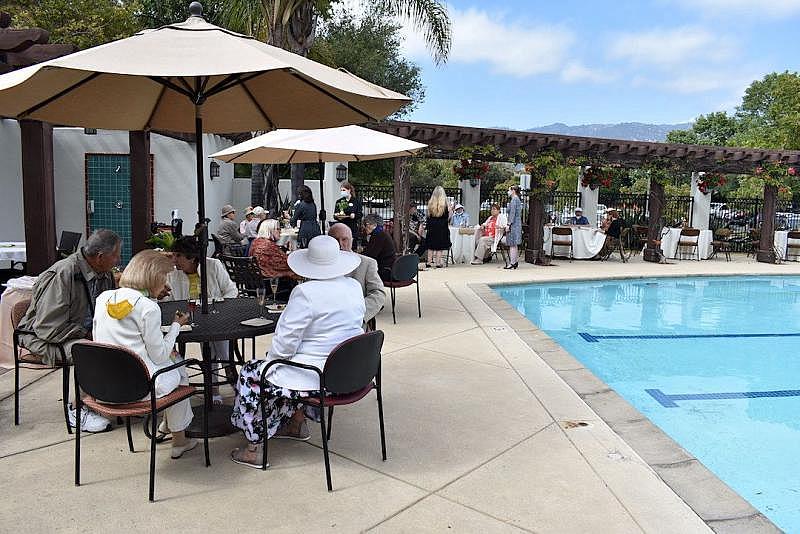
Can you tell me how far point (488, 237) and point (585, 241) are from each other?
8.76 ft

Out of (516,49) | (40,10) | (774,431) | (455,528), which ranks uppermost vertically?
(516,49)

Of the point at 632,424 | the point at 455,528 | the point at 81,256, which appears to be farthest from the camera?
the point at 632,424

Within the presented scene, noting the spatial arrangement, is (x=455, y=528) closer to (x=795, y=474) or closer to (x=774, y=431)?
(x=795, y=474)

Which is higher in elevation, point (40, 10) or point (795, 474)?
point (40, 10)

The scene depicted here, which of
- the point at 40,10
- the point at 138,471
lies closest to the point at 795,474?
the point at 138,471

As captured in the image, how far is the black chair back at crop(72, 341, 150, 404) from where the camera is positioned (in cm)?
279

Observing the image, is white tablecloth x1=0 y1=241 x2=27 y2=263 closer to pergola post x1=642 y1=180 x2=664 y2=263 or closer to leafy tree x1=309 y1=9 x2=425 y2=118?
pergola post x1=642 y1=180 x2=664 y2=263

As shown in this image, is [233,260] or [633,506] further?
[233,260]

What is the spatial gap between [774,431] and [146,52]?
4965 millimetres

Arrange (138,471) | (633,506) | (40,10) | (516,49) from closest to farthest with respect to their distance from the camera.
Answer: (633,506), (138,471), (40,10), (516,49)

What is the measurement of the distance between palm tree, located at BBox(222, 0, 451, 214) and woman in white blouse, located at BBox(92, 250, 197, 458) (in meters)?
10.2

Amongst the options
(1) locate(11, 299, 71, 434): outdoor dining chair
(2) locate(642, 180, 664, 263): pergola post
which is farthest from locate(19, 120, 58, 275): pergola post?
(2) locate(642, 180, 664, 263): pergola post

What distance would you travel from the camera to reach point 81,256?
3730 mm

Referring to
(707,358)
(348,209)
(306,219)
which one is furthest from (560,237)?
(707,358)
